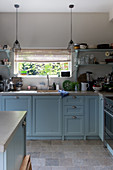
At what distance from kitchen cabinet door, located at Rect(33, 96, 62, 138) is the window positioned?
100 cm

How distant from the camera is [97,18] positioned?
3.75 m

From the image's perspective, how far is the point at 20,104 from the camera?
3.09 meters

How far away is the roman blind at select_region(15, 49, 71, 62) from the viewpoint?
3.83m

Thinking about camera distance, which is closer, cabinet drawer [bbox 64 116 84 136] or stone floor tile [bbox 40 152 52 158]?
stone floor tile [bbox 40 152 52 158]

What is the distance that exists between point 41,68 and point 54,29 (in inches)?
37.1

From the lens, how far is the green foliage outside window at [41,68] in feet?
12.8

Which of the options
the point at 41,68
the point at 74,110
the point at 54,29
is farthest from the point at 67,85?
the point at 54,29

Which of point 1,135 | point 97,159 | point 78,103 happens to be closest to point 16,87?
point 78,103

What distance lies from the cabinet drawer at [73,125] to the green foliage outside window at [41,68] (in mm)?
1284

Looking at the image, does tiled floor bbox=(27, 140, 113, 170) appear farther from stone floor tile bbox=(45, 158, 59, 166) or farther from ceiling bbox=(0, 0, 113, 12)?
ceiling bbox=(0, 0, 113, 12)

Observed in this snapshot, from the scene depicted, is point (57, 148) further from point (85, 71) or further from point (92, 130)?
point (85, 71)

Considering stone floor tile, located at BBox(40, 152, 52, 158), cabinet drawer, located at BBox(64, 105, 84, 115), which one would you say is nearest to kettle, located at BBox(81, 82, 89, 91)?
cabinet drawer, located at BBox(64, 105, 84, 115)

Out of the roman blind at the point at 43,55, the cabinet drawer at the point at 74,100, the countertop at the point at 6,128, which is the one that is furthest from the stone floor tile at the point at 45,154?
the roman blind at the point at 43,55

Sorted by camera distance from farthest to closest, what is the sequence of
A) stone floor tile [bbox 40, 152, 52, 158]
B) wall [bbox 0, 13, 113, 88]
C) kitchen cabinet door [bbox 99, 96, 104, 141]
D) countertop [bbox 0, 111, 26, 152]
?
1. wall [bbox 0, 13, 113, 88]
2. kitchen cabinet door [bbox 99, 96, 104, 141]
3. stone floor tile [bbox 40, 152, 52, 158]
4. countertop [bbox 0, 111, 26, 152]
